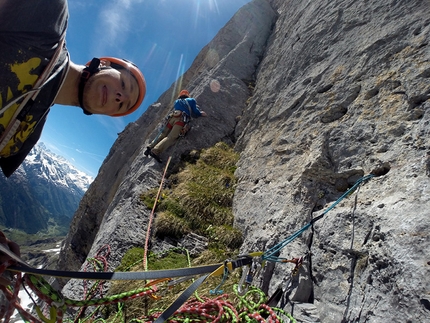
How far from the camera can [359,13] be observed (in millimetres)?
7730

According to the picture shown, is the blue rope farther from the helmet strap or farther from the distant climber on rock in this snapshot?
the distant climber on rock

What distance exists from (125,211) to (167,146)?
3438mm

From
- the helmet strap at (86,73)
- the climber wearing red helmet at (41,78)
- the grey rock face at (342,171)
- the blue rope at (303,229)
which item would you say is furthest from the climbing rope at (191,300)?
the helmet strap at (86,73)

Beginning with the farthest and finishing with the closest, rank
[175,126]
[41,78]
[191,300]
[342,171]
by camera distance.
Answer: [175,126] → [342,171] → [191,300] → [41,78]

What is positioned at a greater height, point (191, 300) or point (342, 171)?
point (342, 171)

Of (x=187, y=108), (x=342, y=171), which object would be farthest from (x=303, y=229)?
(x=187, y=108)

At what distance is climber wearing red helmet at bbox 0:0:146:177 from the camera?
1.93 meters

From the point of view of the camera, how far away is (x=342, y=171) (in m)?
4.52

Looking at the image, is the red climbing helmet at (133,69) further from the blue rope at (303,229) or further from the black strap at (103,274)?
the blue rope at (303,229)

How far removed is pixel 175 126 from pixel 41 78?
8.40 meters

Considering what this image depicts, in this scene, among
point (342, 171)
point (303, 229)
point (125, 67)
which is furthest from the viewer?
point (342, 171)

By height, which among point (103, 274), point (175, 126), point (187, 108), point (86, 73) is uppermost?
point (187, 108)

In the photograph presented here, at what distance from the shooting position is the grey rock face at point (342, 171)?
300 cm

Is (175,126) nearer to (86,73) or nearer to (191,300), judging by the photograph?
(191,300)
